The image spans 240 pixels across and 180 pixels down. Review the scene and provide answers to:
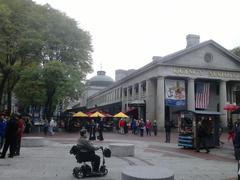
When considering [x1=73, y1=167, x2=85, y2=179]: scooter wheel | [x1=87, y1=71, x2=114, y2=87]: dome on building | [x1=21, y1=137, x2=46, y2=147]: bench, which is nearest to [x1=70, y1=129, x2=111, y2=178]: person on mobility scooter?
[x1=73, y1=167, x2=85, y2=179]: scooter wheel

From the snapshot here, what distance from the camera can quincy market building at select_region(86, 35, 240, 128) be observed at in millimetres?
47469

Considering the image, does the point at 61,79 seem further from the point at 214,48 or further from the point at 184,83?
the point at 214,48

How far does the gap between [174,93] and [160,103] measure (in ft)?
7.63

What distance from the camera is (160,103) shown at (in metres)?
47.7

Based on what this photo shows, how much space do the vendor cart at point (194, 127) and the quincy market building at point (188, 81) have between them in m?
22.7

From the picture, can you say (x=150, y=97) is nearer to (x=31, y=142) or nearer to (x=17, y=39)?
(x=17, y=39)

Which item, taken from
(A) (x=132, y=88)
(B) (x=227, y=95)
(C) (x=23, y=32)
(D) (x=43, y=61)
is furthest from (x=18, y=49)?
(B) (x=227, y=95)

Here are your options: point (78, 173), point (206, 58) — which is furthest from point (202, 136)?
point (206, 58)

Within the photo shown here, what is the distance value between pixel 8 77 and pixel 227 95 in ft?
117

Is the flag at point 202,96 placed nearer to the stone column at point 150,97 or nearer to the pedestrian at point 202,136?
the stone column at point 150,97

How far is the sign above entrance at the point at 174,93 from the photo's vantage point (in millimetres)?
46812

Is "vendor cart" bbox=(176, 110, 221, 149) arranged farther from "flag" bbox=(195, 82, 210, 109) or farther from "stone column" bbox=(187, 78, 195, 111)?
"stone column" bbox=(187, 78, 195, 111)

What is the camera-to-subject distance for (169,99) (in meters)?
46.7

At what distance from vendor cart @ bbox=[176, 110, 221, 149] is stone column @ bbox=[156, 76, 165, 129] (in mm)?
23410
